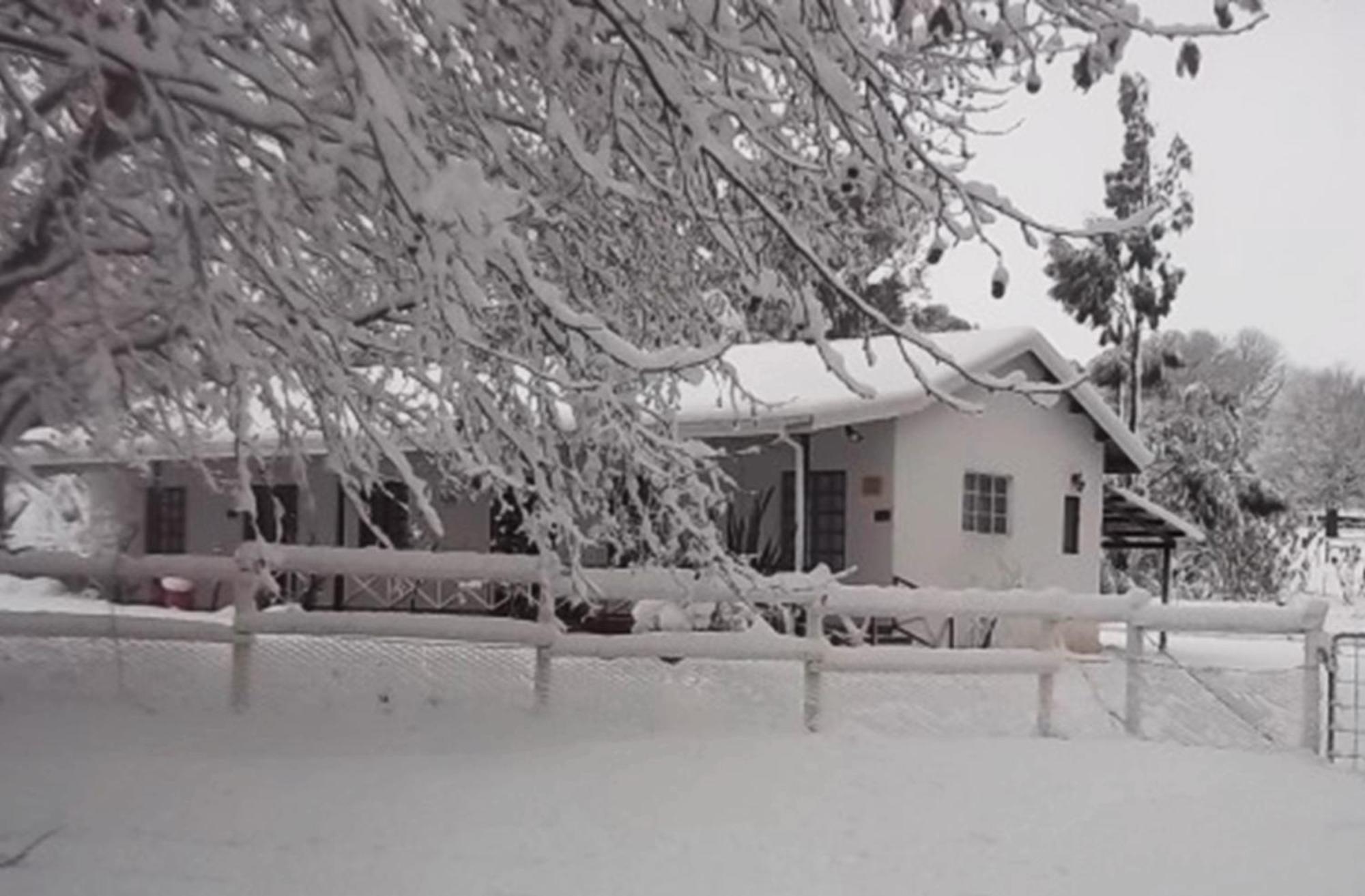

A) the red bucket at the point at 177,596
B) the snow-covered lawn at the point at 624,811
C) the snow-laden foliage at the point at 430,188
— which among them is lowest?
the snow-covered lawn at the point at 624,811

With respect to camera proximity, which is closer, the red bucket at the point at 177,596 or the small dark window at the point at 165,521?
the red bucket at the point at 177,596

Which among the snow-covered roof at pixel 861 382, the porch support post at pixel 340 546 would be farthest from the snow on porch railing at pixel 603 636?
the porch support post at pixel 340 546

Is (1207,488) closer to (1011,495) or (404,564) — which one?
(1011,495)

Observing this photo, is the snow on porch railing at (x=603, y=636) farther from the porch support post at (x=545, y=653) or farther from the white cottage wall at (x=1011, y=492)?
the white cottage wall at (x=1011, y=492)

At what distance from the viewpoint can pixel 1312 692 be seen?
9664 mm

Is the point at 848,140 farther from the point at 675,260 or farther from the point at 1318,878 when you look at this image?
the point at 1318,878

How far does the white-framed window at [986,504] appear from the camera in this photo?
18.9m

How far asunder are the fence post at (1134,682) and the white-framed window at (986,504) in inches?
338

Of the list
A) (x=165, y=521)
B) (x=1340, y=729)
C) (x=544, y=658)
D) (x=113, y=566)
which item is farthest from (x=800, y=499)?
(x=165, y=521)

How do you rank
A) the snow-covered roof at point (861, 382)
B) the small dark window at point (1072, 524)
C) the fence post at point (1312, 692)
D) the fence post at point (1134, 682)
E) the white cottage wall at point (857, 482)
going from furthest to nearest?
the small dark window at point (1072, 524) < the white cottage wall at point (857, 482) < the snow-covered roof at point (861, 382) < the fence post at point (1134, 682) < the fence post at point (1312, 692)

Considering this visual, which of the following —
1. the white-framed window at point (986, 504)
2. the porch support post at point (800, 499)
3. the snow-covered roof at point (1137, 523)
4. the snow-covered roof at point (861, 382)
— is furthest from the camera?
the snow-covered roof at point (1137, 523)

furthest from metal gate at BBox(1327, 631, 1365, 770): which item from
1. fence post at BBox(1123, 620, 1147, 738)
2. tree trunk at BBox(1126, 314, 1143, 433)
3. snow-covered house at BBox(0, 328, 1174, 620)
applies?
tree trunk at BBox(1126, 314, 1143, 433)

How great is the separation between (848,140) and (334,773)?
438 centimetres

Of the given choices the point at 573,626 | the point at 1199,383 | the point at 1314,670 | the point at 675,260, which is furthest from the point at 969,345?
the point at 1199,383
